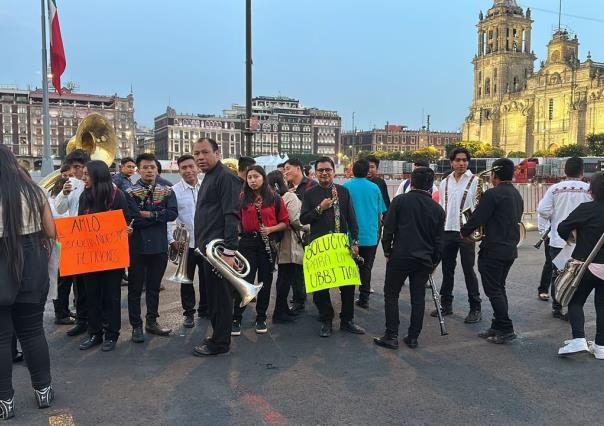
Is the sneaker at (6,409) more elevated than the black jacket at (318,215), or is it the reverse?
the black jacket at (318,215)

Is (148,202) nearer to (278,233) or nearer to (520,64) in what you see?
(278,233)

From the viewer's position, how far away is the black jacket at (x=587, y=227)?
4.90m

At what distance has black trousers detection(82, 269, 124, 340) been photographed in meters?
5.24

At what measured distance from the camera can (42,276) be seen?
378 cm

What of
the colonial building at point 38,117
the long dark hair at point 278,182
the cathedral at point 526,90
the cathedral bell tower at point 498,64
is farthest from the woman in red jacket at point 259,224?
the colonial building at point 38,117

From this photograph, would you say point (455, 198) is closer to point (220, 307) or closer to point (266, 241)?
point (266, 241)

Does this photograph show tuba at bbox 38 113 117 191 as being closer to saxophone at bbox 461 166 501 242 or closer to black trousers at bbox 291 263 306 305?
black trousers at bbox 291 263 306 305

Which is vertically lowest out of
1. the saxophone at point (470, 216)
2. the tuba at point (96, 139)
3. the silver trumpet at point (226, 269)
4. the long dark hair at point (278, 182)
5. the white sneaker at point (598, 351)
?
the white sneaker at point (598, 351)

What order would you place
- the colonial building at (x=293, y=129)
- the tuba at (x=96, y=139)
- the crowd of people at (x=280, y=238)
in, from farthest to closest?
the colonial building at (x=293, y=129) → the tuba at (x=96, y=139) → the crowd of people at (x=280, y=238)

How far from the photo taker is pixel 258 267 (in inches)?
227

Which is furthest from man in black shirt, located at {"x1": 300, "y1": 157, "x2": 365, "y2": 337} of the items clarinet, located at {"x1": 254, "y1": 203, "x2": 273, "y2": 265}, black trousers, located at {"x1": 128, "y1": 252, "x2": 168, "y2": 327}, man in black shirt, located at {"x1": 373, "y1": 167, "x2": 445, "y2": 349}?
black trousers, located at {"x1": 128, "y1": 252, "x2": 168, "y2": 327}

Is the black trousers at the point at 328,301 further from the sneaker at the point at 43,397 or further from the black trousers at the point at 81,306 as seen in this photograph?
the sneaker at the point at 43,397

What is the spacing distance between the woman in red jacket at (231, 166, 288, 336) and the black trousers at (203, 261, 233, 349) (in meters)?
0.57

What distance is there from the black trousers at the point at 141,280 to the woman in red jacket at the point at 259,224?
947 millimetres
